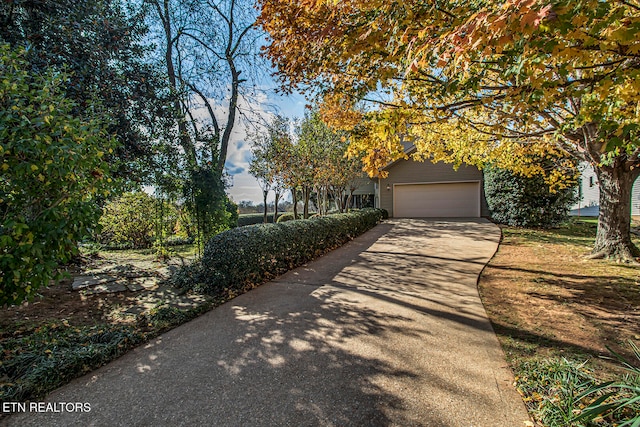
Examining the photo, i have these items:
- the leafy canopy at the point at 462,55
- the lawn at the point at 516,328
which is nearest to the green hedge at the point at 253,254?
the lawn at the point at 516,328

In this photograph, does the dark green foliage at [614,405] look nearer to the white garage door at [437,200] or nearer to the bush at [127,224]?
the bush at [127,224]

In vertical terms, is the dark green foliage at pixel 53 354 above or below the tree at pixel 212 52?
below

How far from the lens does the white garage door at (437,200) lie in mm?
16250

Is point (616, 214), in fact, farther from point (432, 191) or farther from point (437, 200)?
point (432, 191)

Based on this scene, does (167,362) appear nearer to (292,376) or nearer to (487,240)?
(292,376)

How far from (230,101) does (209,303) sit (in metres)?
6.70

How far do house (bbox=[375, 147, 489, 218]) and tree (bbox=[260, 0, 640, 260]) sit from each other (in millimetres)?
9332

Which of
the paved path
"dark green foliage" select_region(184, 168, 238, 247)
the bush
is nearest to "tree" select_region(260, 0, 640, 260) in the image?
the paved path

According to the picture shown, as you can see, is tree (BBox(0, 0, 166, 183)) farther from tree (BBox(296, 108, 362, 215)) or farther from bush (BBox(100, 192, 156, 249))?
tree (BBox(296, 108, 362, 215))

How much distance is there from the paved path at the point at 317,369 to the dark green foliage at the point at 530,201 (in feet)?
30.5

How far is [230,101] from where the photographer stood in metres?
8.87

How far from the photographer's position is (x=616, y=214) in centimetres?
671

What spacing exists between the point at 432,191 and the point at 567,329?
46.9 feet

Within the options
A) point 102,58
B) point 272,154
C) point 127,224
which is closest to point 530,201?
point 272,154
